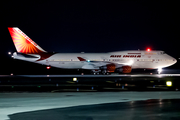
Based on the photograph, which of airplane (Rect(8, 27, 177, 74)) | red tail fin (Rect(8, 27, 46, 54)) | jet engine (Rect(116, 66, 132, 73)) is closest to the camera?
jet engine (Rect(116, 66, 132, 73))

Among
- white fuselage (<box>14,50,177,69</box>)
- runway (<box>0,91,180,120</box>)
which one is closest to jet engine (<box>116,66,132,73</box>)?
white fuselage (<box>14,50,177,69</box>)

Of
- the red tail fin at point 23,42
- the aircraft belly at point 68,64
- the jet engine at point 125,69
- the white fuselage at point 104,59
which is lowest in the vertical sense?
the jet engine at point 125,69

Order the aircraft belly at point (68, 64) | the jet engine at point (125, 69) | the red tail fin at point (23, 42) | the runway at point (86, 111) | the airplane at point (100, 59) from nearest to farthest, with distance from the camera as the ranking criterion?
the runway at point (86, 111)
the jet engine at point (125, 69)
the airplane at point (100, 59)
the aircraft belly at point (68, 64)
the red tail fin at point (23, 42)

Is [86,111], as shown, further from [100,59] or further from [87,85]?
[100,59]

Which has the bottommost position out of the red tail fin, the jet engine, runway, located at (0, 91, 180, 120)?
runway, located at (0, 91, 180, 120)

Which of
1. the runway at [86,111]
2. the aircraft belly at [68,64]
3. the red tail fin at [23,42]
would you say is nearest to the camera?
the runway at [86,111]

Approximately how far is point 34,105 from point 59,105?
4.30 feet

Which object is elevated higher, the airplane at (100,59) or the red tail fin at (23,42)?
the red tail fin at (23,42)

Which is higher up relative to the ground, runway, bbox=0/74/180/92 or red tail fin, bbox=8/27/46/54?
red tail fin, bbox=8/27/46/54

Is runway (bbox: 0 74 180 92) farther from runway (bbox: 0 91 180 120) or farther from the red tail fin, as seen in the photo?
the red tail fin

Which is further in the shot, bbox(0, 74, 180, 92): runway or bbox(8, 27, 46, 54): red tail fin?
bbox(8, 27, 46, 54): red tail fin

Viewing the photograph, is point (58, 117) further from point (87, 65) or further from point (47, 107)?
point (87, 65)

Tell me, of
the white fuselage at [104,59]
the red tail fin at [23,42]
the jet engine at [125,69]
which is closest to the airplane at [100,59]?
the white fuselage at [104,59]

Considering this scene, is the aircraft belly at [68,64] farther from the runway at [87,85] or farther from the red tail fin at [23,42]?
the runway at [87,85]
